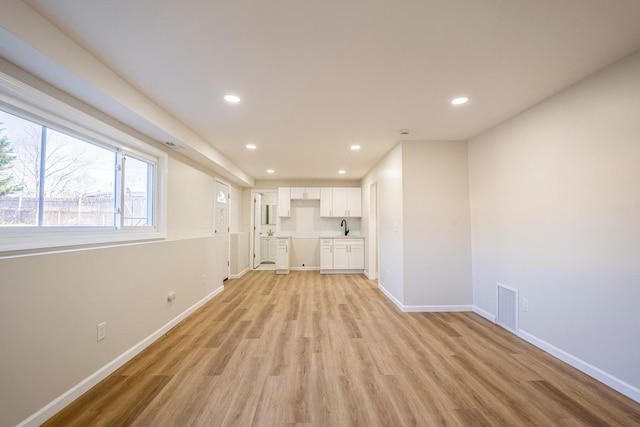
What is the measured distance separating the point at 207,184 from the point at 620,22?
15.4ft

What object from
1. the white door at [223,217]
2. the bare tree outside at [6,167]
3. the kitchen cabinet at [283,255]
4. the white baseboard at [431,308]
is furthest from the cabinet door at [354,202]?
the bare tree outside at [6,167]

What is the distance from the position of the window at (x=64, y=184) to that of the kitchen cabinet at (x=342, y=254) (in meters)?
4.06

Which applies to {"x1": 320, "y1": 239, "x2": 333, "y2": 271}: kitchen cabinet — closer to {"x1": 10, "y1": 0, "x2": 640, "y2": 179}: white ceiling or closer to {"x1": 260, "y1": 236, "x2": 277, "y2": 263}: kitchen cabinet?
{"x1": 260, "y1": 236, "x2": 277, "y2": 263}: kitchen cabinet

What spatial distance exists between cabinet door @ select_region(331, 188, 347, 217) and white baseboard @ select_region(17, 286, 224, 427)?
447 centimetres

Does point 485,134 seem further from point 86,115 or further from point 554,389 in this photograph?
point 86,115

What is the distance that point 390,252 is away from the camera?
4.23 m

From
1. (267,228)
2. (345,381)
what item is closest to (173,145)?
(345,381)

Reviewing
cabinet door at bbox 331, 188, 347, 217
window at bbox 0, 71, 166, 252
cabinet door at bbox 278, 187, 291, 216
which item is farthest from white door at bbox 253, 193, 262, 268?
window at bbox 0, 71, 166, 252

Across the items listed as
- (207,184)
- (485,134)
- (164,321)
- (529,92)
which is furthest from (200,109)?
(485,134)

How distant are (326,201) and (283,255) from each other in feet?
5.83

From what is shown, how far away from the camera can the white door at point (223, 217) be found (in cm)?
503

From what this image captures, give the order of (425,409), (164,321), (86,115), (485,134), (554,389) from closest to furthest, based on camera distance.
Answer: (425,409)
(554,389)
(86,115)
(164,321)
(485,134)

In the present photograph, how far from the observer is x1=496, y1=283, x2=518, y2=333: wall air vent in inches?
113

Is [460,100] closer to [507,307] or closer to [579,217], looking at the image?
[579,217]
